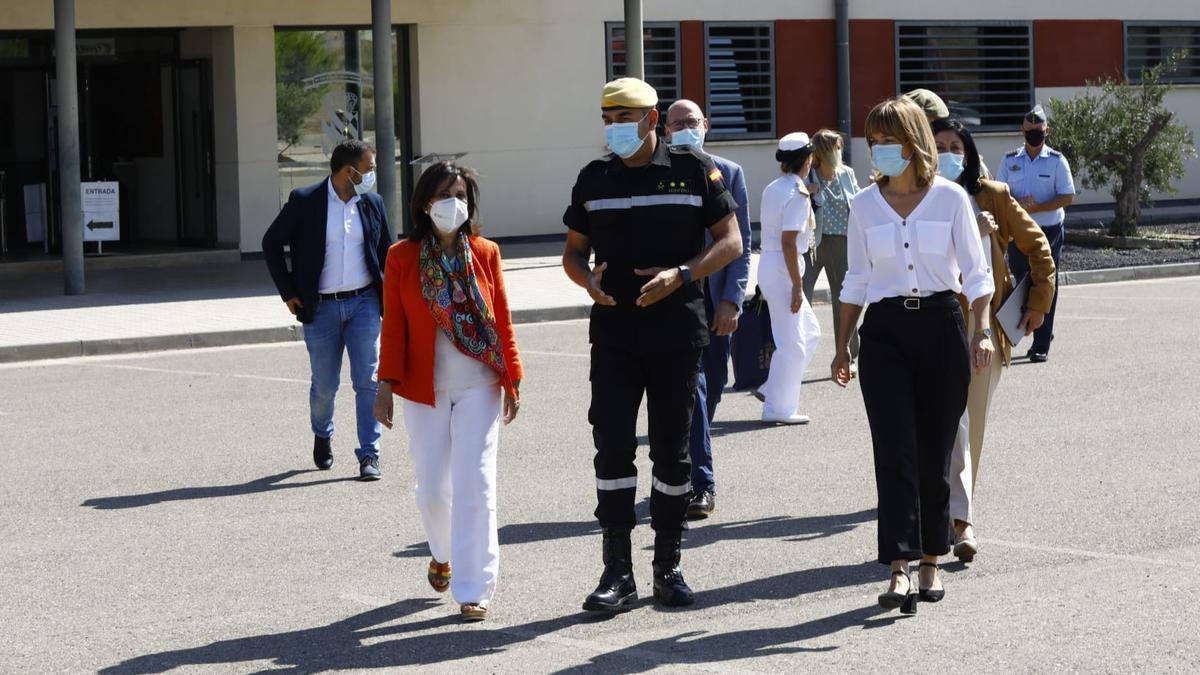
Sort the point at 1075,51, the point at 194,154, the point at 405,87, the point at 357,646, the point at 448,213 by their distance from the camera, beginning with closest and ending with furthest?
the point at 357,646 → the point at 448,213 → the point at 194,154 → the point at 405,87 → the point at 1075,51

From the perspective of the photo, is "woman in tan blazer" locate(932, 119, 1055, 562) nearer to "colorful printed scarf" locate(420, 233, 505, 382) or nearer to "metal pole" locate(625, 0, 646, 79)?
"colorful printed scarf" locate(420, 233, 505, 382)

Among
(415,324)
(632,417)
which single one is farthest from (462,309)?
(632,417)

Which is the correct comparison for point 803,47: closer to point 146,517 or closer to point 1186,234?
point 1186,234

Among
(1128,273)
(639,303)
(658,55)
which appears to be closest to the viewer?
(639,303)

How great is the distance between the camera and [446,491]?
22.0ft

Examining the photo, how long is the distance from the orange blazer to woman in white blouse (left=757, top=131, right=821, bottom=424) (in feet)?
13.3

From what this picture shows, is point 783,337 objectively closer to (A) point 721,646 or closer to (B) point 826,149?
(B) point 826,149

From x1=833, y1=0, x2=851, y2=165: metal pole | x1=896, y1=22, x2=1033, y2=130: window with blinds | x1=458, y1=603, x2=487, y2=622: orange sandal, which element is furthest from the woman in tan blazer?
x1=896, y1=22, x2=1033, y2=130: window with blinds

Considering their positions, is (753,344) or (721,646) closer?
(721,646)

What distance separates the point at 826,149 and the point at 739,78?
14.6 metres

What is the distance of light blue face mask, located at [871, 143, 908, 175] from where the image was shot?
646 centimetres

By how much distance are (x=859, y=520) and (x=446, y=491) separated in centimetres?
231

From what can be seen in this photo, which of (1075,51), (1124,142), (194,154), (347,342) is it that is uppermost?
(1075,51)

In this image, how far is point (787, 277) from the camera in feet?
35.5
